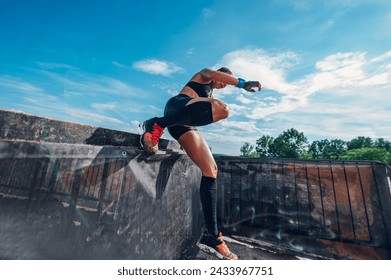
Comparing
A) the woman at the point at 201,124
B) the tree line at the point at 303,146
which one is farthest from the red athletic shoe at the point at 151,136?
→ the tree line at the point at 303,146

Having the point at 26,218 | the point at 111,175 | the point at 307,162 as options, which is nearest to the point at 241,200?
the point at 307,162

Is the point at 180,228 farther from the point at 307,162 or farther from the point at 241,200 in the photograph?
the point at 307,162

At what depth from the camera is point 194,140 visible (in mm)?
2141

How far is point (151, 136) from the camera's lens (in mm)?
1780

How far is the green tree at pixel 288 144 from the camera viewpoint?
49.1m

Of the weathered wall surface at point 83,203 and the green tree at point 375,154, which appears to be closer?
the weathered wall surface at point 83,203

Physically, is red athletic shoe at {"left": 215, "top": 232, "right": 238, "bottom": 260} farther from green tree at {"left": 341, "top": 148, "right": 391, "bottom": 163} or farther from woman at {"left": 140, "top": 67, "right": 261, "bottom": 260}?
green tree at {"left": 341, "top": 148, "right": 391, "bottom": 163}

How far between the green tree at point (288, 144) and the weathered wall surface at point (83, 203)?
172 ft

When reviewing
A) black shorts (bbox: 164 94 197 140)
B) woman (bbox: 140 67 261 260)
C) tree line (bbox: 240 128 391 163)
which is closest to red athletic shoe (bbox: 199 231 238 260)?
woman (bbox: 140 67 261 260)

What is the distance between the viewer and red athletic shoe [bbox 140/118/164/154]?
168 cm

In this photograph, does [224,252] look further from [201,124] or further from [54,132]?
[54,132]

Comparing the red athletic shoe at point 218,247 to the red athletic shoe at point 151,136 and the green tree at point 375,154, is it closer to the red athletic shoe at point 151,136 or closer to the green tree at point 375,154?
the red athletic shoe at point 151,136

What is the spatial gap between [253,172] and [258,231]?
1.20 meters

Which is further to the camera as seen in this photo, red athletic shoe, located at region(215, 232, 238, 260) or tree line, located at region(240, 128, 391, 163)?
tree line, located at region(240, 128, 391, 163)
